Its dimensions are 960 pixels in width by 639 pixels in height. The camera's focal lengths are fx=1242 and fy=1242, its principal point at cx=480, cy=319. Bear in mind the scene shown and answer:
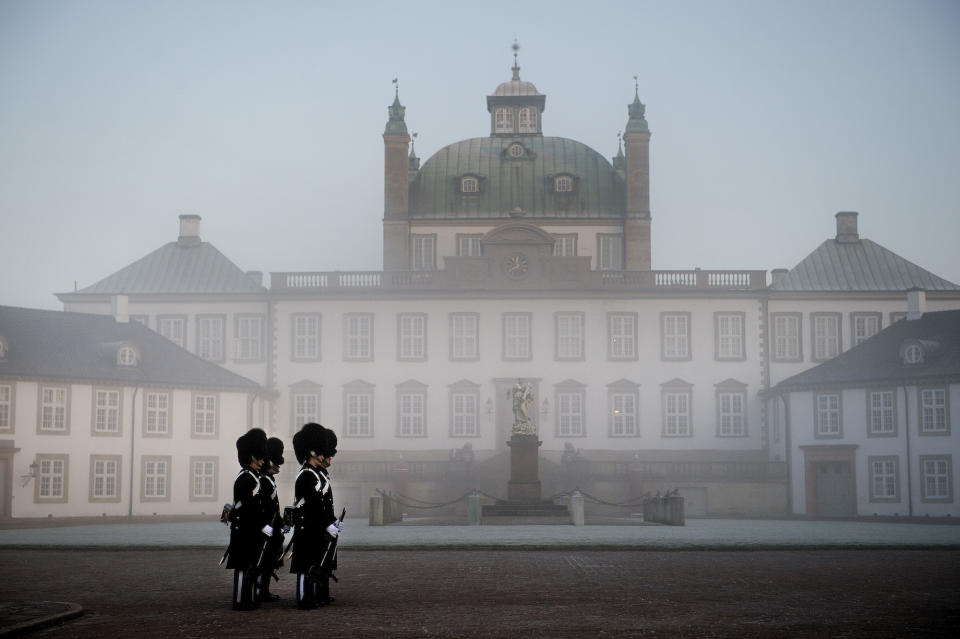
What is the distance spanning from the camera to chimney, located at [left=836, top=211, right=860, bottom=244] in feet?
205

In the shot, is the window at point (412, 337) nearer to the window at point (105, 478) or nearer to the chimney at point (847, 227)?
the window at point (105, 478)

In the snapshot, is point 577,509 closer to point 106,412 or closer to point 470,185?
point 106,412

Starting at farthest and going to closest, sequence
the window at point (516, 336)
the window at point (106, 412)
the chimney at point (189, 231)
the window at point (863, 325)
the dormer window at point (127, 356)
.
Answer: the chimney at point (189, 231) < the window at point (863, 325) < the window at point (516, 336) < the dormer window at point (127, 356) < the window at point (106, 412)

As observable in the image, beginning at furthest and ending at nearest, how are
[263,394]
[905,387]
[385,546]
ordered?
[263,394], [905,387], [385,546]

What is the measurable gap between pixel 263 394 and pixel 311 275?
6.36 metres

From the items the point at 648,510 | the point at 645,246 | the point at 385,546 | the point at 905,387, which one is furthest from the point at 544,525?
the point at 645,246

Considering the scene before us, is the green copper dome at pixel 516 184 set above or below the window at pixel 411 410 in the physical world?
above

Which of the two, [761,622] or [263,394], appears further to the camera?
→ [263,394]

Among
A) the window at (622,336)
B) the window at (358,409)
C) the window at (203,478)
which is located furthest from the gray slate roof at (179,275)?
the window at (622,336)

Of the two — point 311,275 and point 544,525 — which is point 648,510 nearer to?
point 544,525

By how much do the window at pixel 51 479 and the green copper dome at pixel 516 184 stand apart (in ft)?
77.4

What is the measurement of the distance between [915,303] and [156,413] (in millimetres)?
31602

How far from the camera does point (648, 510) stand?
126ft

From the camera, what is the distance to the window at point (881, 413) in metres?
47.8
